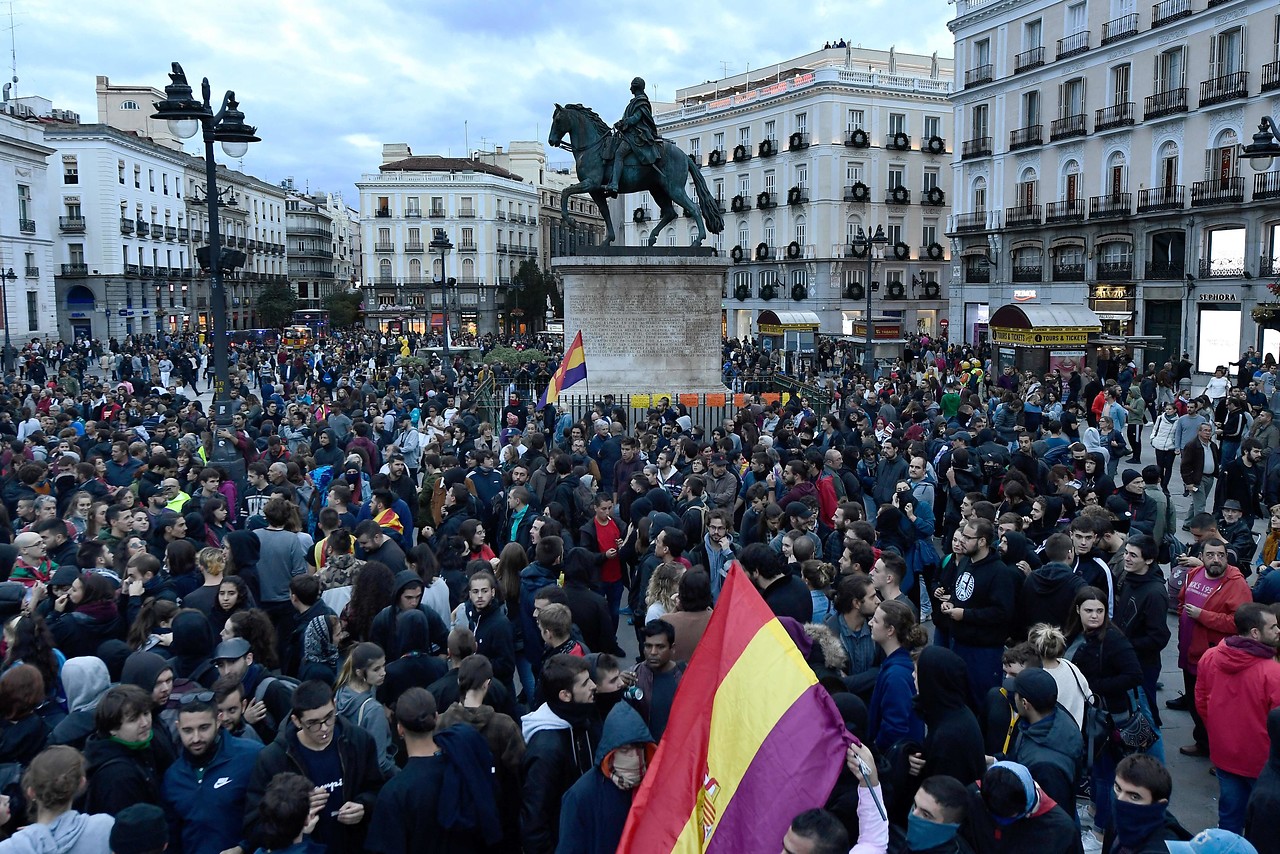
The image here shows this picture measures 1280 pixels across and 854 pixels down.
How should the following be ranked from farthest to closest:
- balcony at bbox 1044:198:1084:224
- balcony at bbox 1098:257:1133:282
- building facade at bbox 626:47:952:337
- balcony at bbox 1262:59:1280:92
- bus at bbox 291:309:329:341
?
bus at bbox 291:309:329:341, building facade at bbox 626:47:952:337, balcony at bbox 1044:198:1084:224, balcony at bbox 1098:257:1133:282, balcony at bbox 1262:59:1280:92

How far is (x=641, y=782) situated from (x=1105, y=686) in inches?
119

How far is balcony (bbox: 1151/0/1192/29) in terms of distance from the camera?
34.2 m

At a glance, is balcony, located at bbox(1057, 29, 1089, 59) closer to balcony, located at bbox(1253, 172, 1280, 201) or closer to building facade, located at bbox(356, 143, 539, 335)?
balcony, located at bbox(1253, 172, 1280, 201)

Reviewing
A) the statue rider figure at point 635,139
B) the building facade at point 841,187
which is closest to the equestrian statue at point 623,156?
the statue rider figure at point 635,139

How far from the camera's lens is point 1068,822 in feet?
12.7

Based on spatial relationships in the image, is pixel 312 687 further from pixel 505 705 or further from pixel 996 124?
pixel 996 124

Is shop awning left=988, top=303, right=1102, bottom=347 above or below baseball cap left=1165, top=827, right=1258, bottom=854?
above

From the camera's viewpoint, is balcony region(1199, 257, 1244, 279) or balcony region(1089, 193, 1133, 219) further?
balcony region(1089, 193, 1133, 219)

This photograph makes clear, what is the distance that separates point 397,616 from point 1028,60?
42148mm

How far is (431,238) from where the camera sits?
262 ft

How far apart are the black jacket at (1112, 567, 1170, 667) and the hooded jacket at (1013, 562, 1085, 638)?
0.33 meters

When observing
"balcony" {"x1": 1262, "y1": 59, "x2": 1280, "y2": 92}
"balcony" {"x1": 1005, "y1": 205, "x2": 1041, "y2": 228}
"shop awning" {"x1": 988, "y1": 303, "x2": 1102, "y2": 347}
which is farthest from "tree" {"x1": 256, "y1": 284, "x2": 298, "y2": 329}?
"balcony" {"x1": 1262, "y1": 59, "x2": 1280, "y2": 92}

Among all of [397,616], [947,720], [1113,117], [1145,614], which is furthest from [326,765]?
[1113,117]

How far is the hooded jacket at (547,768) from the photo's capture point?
173 inches
